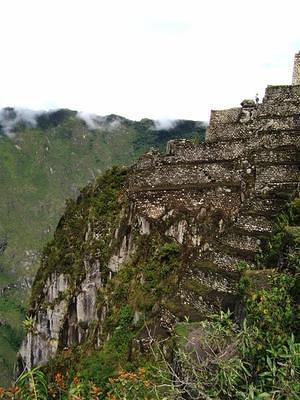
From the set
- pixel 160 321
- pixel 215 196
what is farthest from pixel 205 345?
pixel 215 196

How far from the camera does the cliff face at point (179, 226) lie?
62.3ft

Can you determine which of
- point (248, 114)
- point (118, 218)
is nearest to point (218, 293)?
point (118, 218)

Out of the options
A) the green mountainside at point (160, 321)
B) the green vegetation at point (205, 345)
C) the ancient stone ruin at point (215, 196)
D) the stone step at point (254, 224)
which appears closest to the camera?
the green vegetation at point (205, 345)

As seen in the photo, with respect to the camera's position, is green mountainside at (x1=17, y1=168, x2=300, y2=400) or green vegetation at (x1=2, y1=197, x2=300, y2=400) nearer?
green vegetation at (x1=2, y1=197, x2=300, y2=400)

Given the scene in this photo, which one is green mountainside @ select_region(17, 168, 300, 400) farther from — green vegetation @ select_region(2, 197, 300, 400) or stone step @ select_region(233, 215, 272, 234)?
stone step @ select_region(233, 215, 272, 234)

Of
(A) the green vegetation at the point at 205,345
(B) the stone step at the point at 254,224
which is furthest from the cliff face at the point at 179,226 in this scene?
(A) the green vegetation at the point at 205,345

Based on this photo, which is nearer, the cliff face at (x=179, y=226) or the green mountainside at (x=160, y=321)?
the green mountainside at (x=160, y=321)

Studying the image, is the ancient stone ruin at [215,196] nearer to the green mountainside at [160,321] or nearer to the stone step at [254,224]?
the stone step at [254,224]

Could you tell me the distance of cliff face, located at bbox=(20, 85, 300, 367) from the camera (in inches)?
748

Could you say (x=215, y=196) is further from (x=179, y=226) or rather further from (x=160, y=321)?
(x=160, y=321)

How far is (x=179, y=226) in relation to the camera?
24031 mm

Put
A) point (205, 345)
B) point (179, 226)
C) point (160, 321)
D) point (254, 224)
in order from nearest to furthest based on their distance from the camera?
point (205, 345) < point (254, 224) < point (160, 321) < point (179, 226)

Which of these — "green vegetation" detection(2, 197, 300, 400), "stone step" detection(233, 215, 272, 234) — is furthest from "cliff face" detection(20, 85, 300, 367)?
"green vegetation" detection(2, 197, 300, 400)

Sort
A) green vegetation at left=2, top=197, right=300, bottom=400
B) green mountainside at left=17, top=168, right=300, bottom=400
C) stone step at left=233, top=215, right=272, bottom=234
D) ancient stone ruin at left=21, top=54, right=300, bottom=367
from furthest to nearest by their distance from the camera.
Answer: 1. stone step at left=233, top=215, right=272, bottom=234
2. ancient stone ruin at left=21, top=54, right=300, bottom=367
3. green mountainside at left=17, top=168, right=300, bottom=400
4. green vegetation at left=2, top=197, right=300, bottom=400
